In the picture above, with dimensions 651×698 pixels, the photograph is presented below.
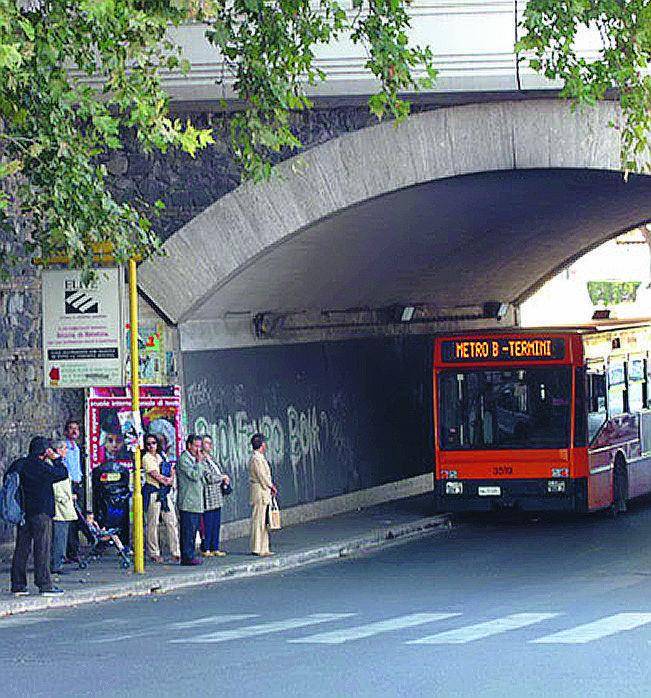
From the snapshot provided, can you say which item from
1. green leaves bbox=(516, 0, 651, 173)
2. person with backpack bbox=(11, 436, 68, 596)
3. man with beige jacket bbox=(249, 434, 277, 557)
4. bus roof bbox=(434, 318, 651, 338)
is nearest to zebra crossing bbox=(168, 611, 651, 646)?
person with backpack bbox=(11, 436, 68, 596)

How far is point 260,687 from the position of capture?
39.6ft

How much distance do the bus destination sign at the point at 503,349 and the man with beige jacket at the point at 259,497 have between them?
17.3ft

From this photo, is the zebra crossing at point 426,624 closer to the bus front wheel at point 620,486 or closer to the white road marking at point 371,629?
the white road marking at point 371,629

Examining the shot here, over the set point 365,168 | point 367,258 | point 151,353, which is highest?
point 365,168

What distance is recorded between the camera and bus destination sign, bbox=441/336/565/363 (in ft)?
92.3

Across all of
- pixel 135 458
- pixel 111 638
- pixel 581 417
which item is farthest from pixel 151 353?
pixel 111 638

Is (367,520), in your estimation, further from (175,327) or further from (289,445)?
(175,327)

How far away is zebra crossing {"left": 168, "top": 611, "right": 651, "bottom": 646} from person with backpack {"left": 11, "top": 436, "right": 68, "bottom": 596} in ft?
9.43

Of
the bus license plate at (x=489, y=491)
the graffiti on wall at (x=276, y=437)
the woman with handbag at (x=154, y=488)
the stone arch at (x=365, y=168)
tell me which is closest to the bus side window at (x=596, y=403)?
the bus license plate at (x=489, y=491)

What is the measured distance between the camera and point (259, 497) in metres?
23.9

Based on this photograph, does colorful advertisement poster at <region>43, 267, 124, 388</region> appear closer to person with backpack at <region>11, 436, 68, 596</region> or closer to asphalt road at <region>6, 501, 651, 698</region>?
person with backpack at <region>11, 436, 68, 596</region>

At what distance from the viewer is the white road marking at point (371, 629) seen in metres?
14.8

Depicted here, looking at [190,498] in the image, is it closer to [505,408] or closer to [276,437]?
[276,437]

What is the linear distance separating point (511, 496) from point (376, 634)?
1302 cm
